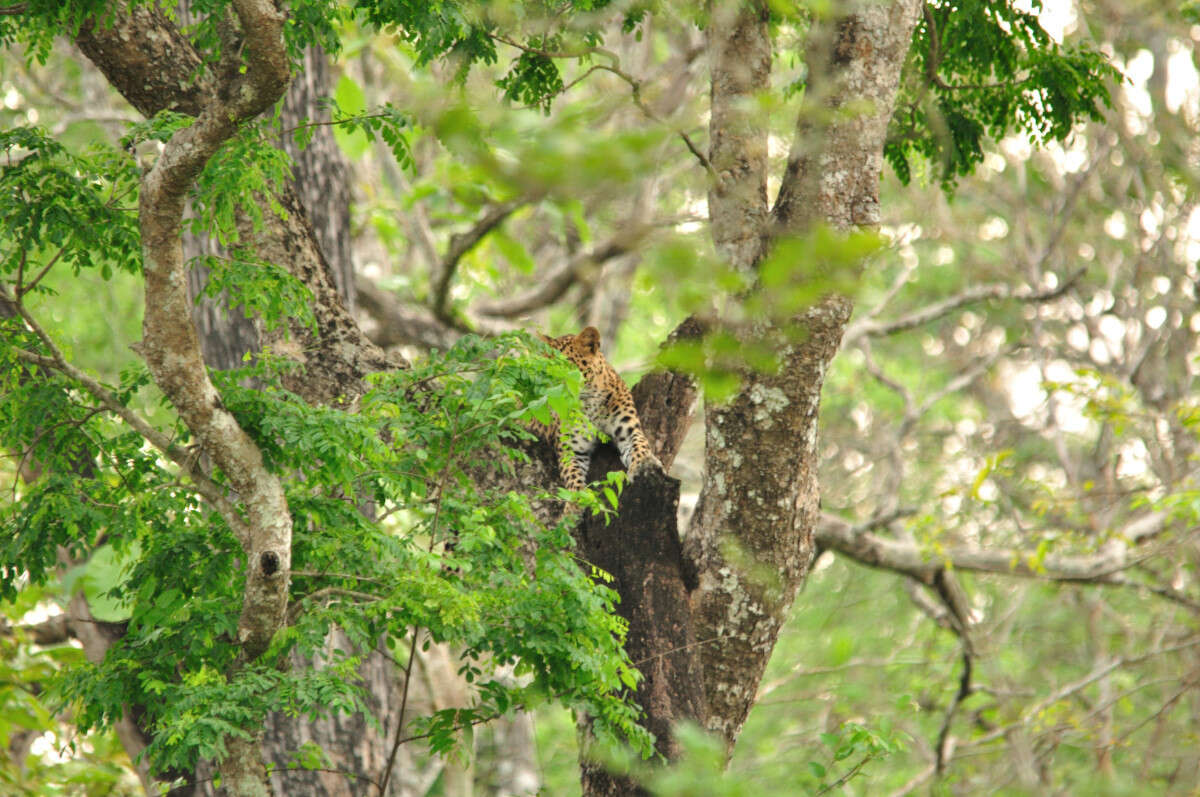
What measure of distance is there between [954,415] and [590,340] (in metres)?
8.54

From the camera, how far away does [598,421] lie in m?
6.51

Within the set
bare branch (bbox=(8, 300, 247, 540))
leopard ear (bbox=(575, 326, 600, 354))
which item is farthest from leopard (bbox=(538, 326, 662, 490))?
bare branch (bbox=(8, 300, 247, 540))

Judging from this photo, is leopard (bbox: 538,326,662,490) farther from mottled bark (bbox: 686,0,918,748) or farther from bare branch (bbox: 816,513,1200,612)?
bare branch (bbox: 816,513,1200,612)

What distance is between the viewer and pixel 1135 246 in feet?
37.4

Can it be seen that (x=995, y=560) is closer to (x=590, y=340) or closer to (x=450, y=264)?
(x=590, y=340)

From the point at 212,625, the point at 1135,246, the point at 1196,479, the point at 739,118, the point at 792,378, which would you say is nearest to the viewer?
the point at 739,118

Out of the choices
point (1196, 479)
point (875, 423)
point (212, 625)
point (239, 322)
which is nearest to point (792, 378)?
point (212, 625)

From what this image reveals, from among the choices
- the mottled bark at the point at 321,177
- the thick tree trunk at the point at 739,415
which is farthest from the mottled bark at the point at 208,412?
the mottled bark at the point at 321,177

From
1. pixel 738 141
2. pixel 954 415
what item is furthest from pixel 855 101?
pixel 954 415

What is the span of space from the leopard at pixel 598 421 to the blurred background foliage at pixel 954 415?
68 centimetres

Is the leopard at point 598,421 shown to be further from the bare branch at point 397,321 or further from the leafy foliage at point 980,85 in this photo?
the leafy foliage at point 980,85

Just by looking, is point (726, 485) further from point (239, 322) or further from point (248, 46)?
point (239, 322)

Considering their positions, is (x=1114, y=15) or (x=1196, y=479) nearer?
(x=1196, y=479)

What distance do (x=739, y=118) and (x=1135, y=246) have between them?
11.0m
